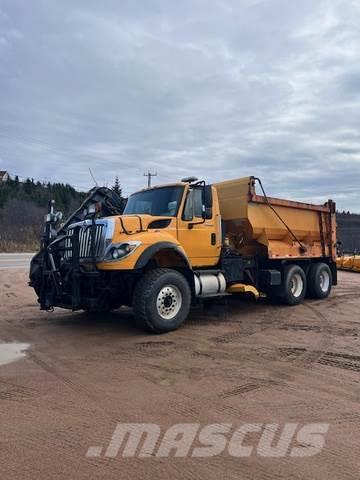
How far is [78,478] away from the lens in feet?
9.84

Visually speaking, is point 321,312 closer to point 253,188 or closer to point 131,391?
point 253,188

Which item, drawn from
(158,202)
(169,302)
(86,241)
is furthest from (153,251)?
(158,202)

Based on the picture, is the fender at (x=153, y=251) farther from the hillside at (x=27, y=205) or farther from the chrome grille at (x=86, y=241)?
the hillside at (x=27, y=205)

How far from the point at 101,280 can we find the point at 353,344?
411 centimetres

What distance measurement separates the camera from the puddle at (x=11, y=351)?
19.5 feet

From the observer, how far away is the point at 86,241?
25.1ft

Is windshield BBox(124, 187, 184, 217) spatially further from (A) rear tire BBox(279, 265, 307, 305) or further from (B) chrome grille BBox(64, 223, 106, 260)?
(A) rear tire BBox(279, 265, 307, 305)

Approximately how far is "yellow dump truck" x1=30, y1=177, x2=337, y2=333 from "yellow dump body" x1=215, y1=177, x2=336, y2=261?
2 cm

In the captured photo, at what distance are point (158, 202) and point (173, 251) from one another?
3.98 ft

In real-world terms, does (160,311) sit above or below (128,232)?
below

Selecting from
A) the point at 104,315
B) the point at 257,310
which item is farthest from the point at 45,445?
the point at 257,310

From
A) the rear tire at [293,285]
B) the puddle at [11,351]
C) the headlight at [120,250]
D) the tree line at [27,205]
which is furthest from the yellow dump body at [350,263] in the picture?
the tree line at [27,205]

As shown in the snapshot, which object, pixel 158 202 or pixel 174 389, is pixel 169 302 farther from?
pixel 174 389

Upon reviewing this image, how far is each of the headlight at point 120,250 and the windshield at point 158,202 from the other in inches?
51.5
